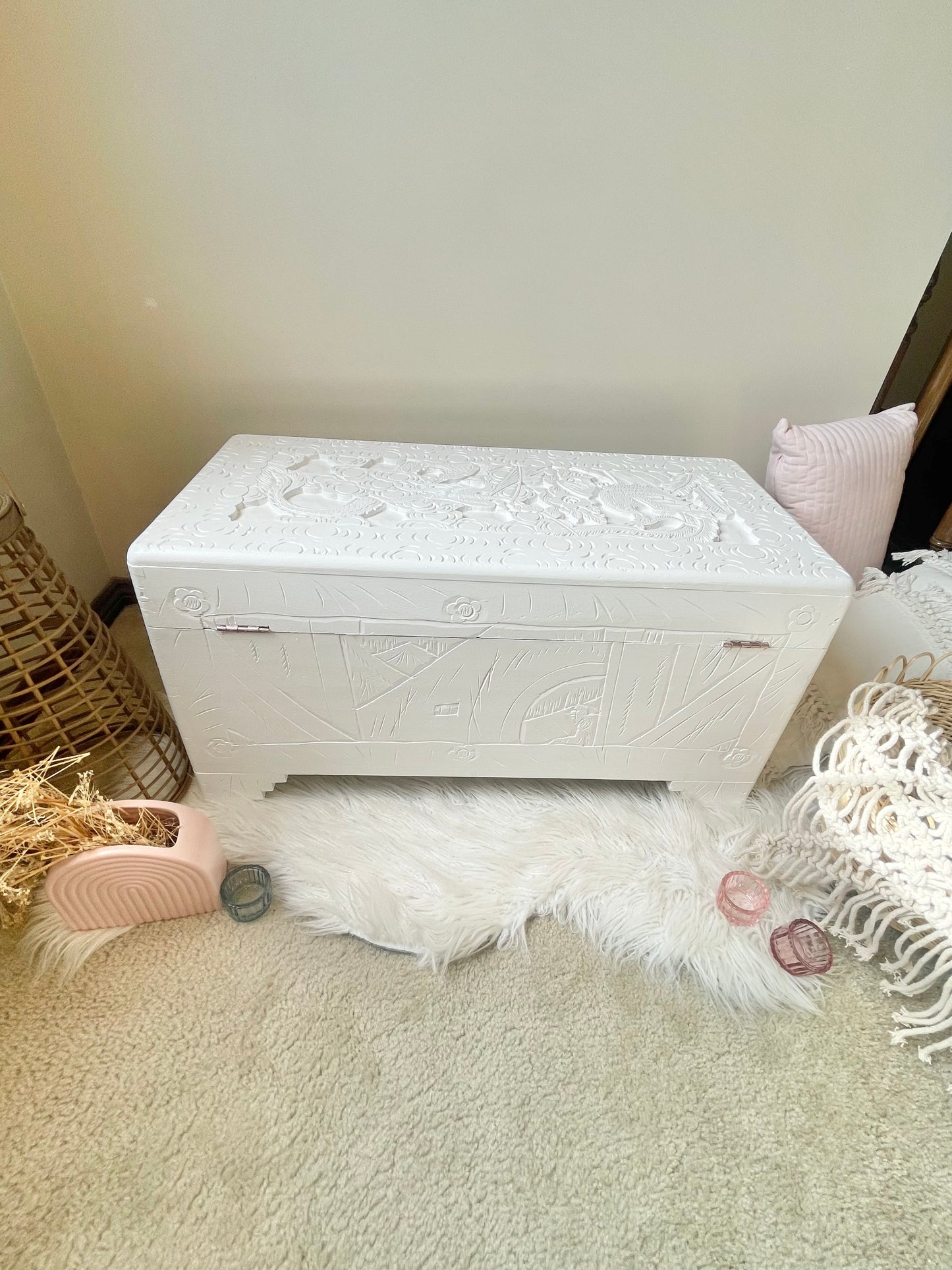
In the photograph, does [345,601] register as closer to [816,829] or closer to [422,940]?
[422,940]

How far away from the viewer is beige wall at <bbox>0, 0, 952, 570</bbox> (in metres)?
0.98

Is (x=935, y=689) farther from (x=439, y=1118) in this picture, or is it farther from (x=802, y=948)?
(x=439, y=1118)

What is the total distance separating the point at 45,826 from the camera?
808 millimetres

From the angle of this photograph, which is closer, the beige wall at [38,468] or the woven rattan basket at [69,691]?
the woven rattan basket at [69,691]

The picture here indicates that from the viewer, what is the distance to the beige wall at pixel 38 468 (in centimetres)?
115

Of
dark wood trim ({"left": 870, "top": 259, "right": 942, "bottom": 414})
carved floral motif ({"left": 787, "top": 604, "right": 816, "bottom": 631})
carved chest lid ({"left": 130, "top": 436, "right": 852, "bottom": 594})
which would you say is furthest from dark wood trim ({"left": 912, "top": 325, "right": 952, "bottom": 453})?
carved floral motif ({"left": 787, "top": 604, "right": 816, "bottom": 631})

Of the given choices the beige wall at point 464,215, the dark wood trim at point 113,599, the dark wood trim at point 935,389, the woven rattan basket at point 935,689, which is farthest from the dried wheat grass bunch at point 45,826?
the dark wood trim at point 935,389

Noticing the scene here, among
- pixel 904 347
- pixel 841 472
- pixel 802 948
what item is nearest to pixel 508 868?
pixel 802 948

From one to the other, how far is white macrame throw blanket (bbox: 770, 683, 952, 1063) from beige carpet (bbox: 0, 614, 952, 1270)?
0.23 feet

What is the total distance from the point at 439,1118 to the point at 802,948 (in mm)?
548

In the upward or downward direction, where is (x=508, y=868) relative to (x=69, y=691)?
downward

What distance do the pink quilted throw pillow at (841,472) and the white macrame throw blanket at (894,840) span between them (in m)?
0.44

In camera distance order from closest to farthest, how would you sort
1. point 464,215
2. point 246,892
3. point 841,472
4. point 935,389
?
point 246,892 → point 464,215 → point 841,472 → point 935,389

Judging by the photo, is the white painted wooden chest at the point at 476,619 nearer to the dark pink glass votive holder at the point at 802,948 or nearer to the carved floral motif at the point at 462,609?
the carved floral motif at the point at 462,609
